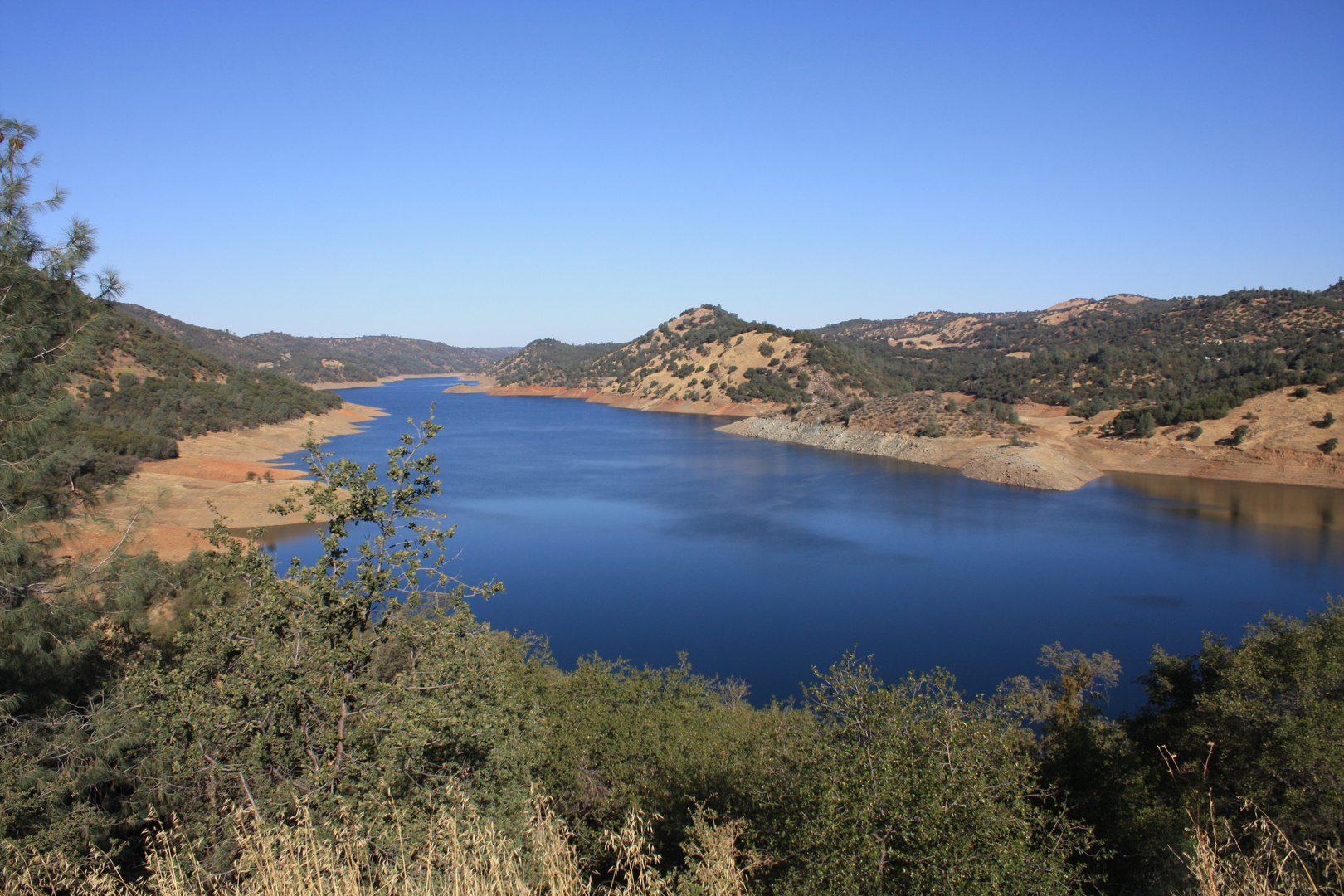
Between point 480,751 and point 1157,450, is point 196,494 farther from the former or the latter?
point 1157,450

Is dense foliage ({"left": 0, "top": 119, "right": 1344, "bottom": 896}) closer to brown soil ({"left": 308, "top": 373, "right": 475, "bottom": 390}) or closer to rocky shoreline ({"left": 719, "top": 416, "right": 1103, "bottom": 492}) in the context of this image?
rocky shoreline ({"left": 719, "top": 416, "right": 1103, "bottom": 492})

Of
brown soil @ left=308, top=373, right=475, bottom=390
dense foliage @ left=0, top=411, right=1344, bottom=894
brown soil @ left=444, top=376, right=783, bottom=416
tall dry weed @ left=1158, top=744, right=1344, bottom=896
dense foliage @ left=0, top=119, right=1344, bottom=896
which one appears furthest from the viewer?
brown soil @ left=308, top=373, right=475, bottom=390

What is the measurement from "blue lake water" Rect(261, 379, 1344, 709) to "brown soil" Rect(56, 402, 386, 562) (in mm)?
3609

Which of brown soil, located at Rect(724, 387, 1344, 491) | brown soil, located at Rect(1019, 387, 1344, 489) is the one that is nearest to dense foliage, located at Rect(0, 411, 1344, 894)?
brown soil, located at Rect(724, 387, 1344, 491)

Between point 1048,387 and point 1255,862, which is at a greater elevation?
point 1048,387

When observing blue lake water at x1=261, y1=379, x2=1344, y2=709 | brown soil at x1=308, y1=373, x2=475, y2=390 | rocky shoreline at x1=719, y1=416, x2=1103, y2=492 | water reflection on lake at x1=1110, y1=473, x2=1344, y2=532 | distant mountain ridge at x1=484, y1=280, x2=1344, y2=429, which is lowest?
blue lake water at x1=261, y1=379, x2=1344, y2=709

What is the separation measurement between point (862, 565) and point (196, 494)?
28.0 meters

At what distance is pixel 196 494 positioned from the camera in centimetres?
3350

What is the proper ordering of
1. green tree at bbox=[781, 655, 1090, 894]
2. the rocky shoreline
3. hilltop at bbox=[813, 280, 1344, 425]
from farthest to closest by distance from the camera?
hilltop at bbox=[813, 280, 1344, 425] → the rocky shoreline → green tree at bbox=[781, 655, 1090, 894]

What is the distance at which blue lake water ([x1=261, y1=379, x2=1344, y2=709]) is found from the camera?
19.7m

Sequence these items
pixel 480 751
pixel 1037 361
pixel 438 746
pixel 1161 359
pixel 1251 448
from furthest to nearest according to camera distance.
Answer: pixel 1037 361
pixel 1161 359
pixel 1251 448
pixel 480 751
pixel 438 746

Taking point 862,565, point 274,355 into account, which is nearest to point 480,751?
point 862,565

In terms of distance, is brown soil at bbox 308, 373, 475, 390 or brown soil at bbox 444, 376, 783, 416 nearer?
brown soil at bbox 444, 376, 783, 416

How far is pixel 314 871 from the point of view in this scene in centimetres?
418
